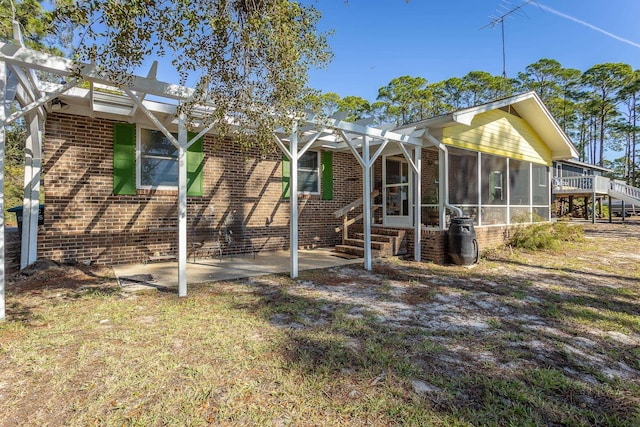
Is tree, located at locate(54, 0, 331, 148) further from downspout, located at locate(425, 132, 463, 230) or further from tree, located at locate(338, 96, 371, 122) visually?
tree, located at locate(338, 96, 371, 122)

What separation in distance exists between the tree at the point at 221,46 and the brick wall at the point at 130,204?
77.9 inches

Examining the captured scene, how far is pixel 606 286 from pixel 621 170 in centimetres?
4823

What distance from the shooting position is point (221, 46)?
13.0 feet

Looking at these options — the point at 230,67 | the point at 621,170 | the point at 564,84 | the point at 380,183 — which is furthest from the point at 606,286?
the point at 621,170

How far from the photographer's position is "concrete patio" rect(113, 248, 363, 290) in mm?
5590

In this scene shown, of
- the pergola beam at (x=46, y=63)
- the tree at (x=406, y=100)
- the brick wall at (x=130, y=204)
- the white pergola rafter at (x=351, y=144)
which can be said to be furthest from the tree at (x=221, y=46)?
the tree at (x=406, y=100)

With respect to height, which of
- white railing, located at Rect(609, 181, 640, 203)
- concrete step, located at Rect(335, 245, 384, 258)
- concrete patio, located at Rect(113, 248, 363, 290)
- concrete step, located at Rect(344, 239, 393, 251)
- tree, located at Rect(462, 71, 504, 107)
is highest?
tree, located at Rect(462, 71, 504, 107)

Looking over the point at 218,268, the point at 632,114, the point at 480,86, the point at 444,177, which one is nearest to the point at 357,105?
the point at 480,86

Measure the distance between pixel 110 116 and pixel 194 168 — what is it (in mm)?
1881

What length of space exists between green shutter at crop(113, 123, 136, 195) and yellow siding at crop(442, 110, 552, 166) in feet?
23.1

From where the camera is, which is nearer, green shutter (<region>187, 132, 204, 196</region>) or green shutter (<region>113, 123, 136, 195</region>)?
green shutter (<region>113, 123, 136, 195</region>)

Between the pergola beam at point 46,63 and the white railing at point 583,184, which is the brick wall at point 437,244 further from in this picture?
the white railing at point 583,184

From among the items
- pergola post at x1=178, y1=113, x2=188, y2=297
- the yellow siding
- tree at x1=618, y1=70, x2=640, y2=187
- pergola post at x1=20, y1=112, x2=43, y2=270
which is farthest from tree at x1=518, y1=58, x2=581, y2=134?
pergola post at x1=20, y1=112, x2=43, y2=270

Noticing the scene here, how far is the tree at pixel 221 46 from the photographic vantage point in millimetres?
3197
